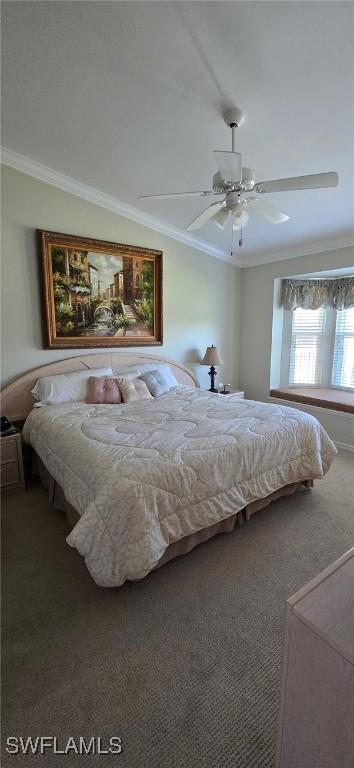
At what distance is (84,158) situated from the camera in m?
2.85

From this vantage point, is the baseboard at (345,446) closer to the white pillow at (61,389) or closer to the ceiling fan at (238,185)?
the ceiling fan at (238,185)

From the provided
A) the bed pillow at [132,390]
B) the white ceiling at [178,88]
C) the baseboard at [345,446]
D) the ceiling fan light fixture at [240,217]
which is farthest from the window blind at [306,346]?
the ceiling fan light fixture at [240,217]

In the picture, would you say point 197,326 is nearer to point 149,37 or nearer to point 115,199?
point 115,199

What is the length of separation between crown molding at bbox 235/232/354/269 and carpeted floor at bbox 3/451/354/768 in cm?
306

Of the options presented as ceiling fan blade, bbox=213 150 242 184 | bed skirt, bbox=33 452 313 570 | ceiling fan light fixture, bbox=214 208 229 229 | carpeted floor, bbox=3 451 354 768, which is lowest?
carpeted floor, bbox=3 451 354 768

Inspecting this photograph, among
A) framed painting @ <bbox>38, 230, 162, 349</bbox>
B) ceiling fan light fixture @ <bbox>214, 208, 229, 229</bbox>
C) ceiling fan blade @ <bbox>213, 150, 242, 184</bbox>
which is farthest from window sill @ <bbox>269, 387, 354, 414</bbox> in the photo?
ceiling fan blade @ <bbox>213, 150, 242, 184</bbox>

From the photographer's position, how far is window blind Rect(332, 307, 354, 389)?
436 centimetres

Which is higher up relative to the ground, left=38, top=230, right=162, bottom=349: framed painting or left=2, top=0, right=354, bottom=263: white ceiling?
left=2, top=0, right=354, bottom=263: white ceiling

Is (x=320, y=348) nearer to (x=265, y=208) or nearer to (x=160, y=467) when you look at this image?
(x=265, y=208)

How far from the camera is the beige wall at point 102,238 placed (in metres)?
3.00

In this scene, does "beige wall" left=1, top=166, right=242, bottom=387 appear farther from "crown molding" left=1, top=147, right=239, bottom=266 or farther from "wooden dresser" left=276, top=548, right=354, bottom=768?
"wooden dresser" left=276, top=548, right=354, bottom=768

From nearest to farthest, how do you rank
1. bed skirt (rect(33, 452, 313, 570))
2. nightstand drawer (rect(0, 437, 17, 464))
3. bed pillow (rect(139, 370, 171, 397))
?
bed skirt (rect(33, 452, 313, 570)) < nightstand drawer (rect(0, 437, 17, 464)) < bed pillow (rect(139, 370, 171, 397))

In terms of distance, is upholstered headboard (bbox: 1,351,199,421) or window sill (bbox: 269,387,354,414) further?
window sill (bbox: 269,387,354,414)

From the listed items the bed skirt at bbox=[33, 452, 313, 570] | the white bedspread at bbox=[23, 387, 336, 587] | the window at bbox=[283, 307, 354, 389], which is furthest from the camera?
the window at bbox=[283, 307, 354, 389]
